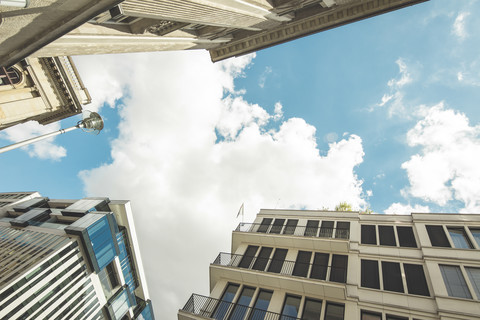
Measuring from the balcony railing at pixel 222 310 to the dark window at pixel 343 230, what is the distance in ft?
21.1

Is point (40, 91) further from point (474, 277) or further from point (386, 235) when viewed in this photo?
point (474, 277)

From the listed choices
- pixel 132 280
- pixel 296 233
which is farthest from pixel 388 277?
pixel 132 280

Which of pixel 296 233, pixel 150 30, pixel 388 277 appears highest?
pixel 150 30

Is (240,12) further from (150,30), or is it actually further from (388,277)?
(388,277)

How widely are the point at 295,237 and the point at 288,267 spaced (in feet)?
6.77

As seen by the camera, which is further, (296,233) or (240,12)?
(296,233)

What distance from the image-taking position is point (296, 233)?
16906 millimetres

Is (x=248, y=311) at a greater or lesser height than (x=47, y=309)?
greater

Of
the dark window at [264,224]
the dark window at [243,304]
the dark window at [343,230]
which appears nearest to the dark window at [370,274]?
the dark window at [343,230]

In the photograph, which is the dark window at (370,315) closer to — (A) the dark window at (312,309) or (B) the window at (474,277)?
(A) the dark window at (312,309)

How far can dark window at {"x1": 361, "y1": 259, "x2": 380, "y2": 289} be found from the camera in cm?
1255

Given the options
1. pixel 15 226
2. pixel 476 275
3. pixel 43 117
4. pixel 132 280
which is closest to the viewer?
pixel 476 275

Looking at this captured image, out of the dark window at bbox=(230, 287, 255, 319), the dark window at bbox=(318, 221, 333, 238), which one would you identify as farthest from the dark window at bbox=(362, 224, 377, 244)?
the dark window at bbox=(230, 287, 255, 319)

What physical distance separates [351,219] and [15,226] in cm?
5359
